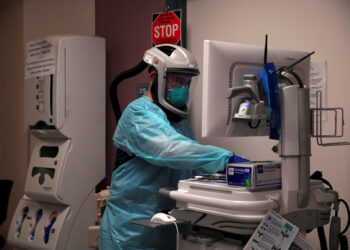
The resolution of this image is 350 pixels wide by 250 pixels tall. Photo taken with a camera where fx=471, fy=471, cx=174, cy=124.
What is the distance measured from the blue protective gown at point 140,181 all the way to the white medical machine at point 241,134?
0.35m

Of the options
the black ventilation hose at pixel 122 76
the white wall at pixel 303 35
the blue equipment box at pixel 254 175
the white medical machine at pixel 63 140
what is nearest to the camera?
the blue equipment box at pixel 254 175

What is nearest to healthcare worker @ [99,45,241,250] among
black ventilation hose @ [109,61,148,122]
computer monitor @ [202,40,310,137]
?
black ventilation hose @ [109,61,148,122]

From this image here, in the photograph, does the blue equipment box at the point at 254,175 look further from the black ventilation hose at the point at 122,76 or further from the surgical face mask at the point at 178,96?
the black ventilation hose at the point at 122,76

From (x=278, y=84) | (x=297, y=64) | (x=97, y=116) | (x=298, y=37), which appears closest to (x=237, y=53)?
(x=278, y=84)

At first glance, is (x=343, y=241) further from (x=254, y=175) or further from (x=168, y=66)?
(x=168, y=66)

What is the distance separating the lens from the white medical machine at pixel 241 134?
168 cm

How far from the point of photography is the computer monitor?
5.73ft

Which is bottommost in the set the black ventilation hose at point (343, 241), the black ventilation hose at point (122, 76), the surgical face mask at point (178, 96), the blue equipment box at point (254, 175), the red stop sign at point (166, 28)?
the black ventilation hose at point (343, 241)

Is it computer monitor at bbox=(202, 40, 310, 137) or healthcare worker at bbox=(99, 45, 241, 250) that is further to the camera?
healthcare worker at bbox=(99, 45, 241, 250)

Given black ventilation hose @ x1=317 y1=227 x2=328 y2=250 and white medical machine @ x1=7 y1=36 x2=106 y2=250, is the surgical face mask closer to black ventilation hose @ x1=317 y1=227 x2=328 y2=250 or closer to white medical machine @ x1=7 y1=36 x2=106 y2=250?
black ventilation hose @ x1=317 y1=227 x2=328 y2=250

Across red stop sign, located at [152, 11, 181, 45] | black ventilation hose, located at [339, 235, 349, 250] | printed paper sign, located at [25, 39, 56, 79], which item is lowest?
black ventilation hose, located at [339, 235, 349, 250]

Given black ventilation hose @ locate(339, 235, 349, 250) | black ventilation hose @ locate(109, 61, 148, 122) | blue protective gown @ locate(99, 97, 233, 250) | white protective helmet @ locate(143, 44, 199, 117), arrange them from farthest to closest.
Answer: black ventilation hose @ locate(109, 61, 148, 122), white protective helmet @ locate(143, 44, 199, 117), blue protective gown @ locate(99, 97, 233, 250), black ventilation hose @ locate(339, 235, 349, 250)

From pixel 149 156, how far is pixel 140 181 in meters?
0.27

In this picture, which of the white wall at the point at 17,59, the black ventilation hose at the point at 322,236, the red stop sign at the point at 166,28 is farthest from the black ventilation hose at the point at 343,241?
the white wall at the point at 17,59
